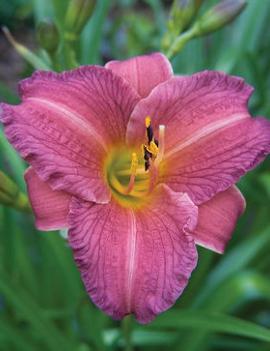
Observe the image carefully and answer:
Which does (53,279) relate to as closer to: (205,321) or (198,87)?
(205,321)

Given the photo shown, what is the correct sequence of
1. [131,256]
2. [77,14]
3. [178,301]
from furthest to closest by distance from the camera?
[178,301] → [77,14] → [131,256]

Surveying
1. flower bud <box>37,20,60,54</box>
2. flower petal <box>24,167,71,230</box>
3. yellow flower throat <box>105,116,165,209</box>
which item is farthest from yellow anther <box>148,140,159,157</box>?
flower bud <box>37,20,60,54</box>

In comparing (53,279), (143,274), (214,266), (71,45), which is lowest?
(214,266)

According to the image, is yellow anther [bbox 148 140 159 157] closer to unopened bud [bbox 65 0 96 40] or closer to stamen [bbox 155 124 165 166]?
stamen [bbox 155 124 165 166]

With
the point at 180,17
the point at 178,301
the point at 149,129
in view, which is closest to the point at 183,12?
the point at 180,17

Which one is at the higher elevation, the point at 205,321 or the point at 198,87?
the point at 198,87

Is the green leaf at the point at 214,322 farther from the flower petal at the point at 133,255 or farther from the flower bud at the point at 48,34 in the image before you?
the flower bud at the point at 48,34

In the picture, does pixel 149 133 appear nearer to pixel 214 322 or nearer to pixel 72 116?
pixel 72 116

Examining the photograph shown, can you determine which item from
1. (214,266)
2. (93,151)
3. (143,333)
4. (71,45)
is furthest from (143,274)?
(214,266)
